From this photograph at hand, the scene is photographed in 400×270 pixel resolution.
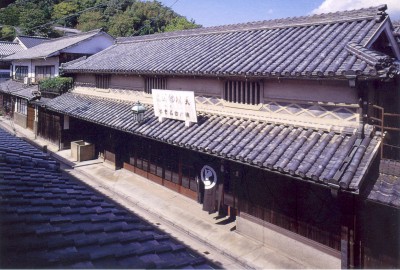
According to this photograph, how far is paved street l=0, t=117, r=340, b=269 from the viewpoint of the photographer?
34.6ft

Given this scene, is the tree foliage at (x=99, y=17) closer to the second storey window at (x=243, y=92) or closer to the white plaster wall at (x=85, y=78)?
the white plaster wall at (x=85, y=78)

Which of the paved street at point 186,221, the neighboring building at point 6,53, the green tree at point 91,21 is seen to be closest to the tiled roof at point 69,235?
the paved street at point 186,221

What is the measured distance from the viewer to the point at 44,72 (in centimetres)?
3092

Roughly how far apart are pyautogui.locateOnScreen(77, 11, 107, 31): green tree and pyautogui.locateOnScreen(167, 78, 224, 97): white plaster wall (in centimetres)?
5978

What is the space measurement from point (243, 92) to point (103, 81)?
12.2m

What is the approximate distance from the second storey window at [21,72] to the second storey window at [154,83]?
78.2ft

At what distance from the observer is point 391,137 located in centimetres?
1219

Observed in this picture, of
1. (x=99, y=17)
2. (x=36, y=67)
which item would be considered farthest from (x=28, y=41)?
(x=99, y=17)

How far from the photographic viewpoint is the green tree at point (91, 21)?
7000cm

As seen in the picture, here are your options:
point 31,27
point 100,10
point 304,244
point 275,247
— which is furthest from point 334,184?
point 100,10

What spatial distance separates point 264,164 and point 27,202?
21.4ft

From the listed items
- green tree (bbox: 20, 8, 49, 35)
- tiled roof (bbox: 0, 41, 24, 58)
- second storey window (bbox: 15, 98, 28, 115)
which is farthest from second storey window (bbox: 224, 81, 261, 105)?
green tree (bbox: 20, 8, 49, 35)

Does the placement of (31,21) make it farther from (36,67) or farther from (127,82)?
(127,82)

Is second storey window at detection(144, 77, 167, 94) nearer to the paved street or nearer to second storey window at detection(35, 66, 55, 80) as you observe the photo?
the paved street
